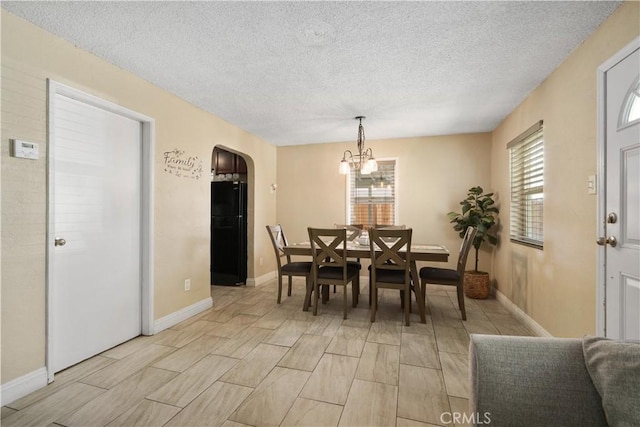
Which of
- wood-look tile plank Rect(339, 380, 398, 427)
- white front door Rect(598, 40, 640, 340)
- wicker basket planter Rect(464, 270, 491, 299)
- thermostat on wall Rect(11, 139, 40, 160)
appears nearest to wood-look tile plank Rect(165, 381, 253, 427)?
wood-look tile plank Rect(339, 380, 398, 427)

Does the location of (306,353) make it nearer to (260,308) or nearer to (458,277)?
(260,308)

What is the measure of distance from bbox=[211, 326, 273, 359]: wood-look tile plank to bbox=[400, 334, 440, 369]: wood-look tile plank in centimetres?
124

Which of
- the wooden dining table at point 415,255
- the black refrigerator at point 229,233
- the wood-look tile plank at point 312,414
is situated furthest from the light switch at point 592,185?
the black refrigerator at point 229,233

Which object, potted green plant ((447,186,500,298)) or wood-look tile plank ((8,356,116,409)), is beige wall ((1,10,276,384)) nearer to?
Result: wood-look tile plank ((8,356,116,409))

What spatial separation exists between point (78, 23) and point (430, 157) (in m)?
4.31

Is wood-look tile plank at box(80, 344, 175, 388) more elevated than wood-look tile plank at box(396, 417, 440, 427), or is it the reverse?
Result: wood-look tile plank at box(396, 417, 440, 427)

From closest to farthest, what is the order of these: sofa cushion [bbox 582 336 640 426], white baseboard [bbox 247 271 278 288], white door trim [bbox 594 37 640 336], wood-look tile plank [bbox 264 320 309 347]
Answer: sofa cushion [bbox 582 336 640 426] → white door trim [bbox 594 37 640 336] → wood-look tile plank [bbox 264 320 309 347] → white baseboard [bbox 247 271 278 288]

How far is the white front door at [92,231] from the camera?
2064 mm

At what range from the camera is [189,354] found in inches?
92.2

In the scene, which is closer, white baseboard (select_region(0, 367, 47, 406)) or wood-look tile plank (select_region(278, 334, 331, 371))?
white baseboard (select_region(0, 367, 47, 406))

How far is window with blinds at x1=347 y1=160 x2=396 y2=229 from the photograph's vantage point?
4809 millimetres

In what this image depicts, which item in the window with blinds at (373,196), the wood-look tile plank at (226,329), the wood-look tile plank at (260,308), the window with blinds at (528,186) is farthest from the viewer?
the window with blinds at (373,196)

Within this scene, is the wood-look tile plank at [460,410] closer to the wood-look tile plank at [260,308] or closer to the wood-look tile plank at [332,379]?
the wood-look tile plank at [332,379]

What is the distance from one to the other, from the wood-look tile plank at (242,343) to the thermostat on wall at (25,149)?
187 cm
